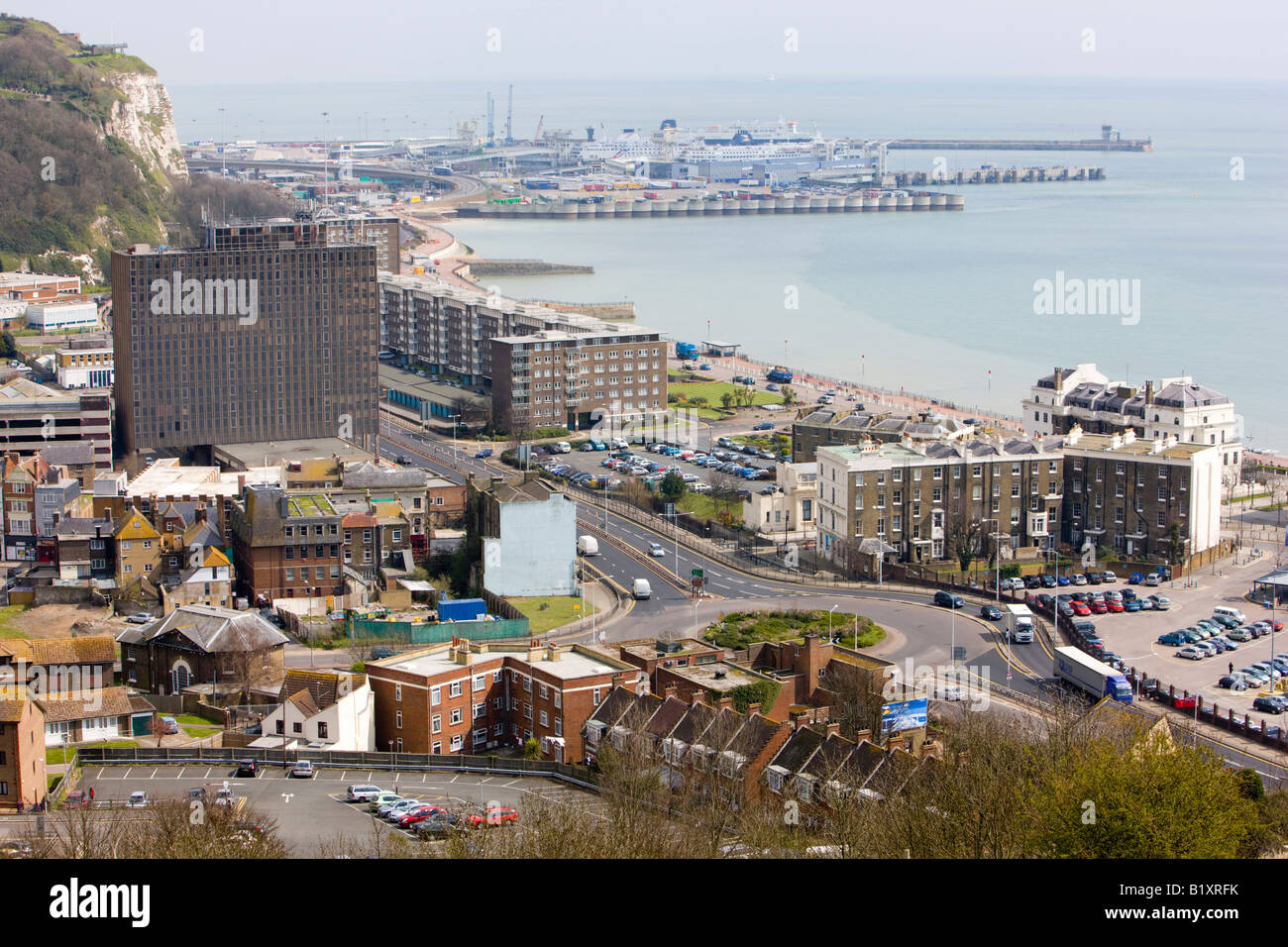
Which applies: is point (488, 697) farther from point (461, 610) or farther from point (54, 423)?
point (54, 423)

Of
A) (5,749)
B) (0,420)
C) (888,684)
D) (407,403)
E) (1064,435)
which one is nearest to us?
(5,749)

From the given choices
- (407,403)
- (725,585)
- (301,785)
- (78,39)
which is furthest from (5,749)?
(78,39)

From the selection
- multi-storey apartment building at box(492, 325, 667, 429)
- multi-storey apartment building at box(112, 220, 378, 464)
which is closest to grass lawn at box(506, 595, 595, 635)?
multi-storey apartment building at box(112, 220, 378, 464)

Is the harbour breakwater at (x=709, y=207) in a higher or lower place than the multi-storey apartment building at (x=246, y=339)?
higher

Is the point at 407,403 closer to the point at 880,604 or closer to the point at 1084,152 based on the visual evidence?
the point at 880,604

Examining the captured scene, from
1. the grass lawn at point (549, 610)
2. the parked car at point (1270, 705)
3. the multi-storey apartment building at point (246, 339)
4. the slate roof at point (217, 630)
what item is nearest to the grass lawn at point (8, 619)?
the slate roof at point (217, 630)

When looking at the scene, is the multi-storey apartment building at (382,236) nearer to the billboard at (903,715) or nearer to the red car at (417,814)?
the billboard at (903,715)
